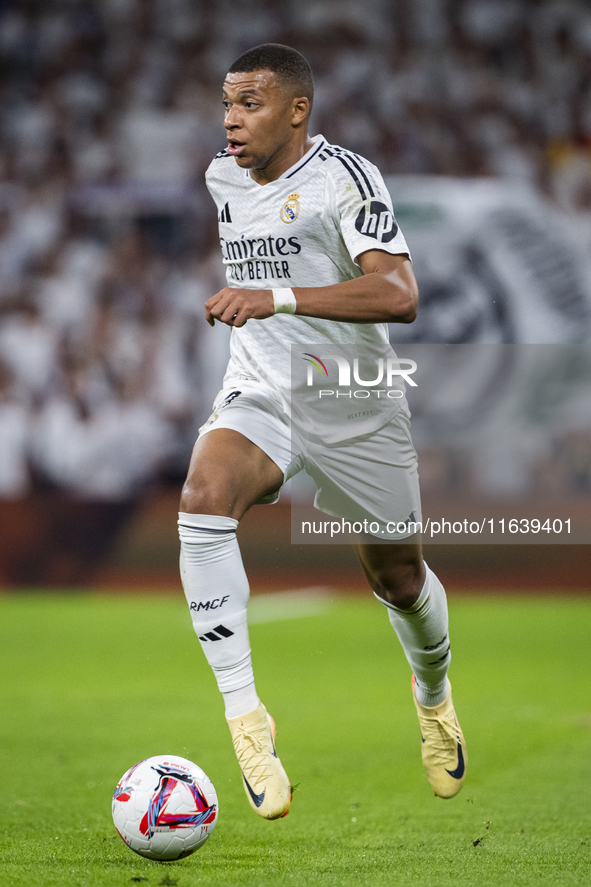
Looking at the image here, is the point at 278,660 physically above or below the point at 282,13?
below

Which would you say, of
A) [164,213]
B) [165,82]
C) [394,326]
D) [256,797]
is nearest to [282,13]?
[165,82]

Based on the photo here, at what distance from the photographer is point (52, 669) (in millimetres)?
7543

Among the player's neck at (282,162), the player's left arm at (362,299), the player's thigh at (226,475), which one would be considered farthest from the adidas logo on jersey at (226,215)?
the player's thigh at (226,475)

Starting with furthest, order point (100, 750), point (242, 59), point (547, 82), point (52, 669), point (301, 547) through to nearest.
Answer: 1. point (547, 82)
2. point (301, 547)
3. point (52, 669)
4. point (100, 750)
5. point (242, 59)

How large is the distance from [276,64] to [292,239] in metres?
0.57

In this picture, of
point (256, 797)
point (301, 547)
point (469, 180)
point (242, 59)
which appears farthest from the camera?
point (469, 180)

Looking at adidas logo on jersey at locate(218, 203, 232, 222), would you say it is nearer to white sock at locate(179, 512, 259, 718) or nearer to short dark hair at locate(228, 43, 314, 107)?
short dark hair at locate(228, 43, 314, 107)

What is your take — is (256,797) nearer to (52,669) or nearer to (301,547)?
(52,669)

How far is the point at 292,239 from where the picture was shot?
12.6 feet

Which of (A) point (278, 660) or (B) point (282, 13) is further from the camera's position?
(B) point (282, 13)

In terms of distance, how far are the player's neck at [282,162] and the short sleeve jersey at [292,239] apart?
0.02 metres

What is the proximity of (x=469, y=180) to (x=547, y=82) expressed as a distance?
6.34 feet

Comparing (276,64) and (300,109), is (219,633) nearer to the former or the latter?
(300,109)

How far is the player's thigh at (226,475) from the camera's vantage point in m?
3.47
